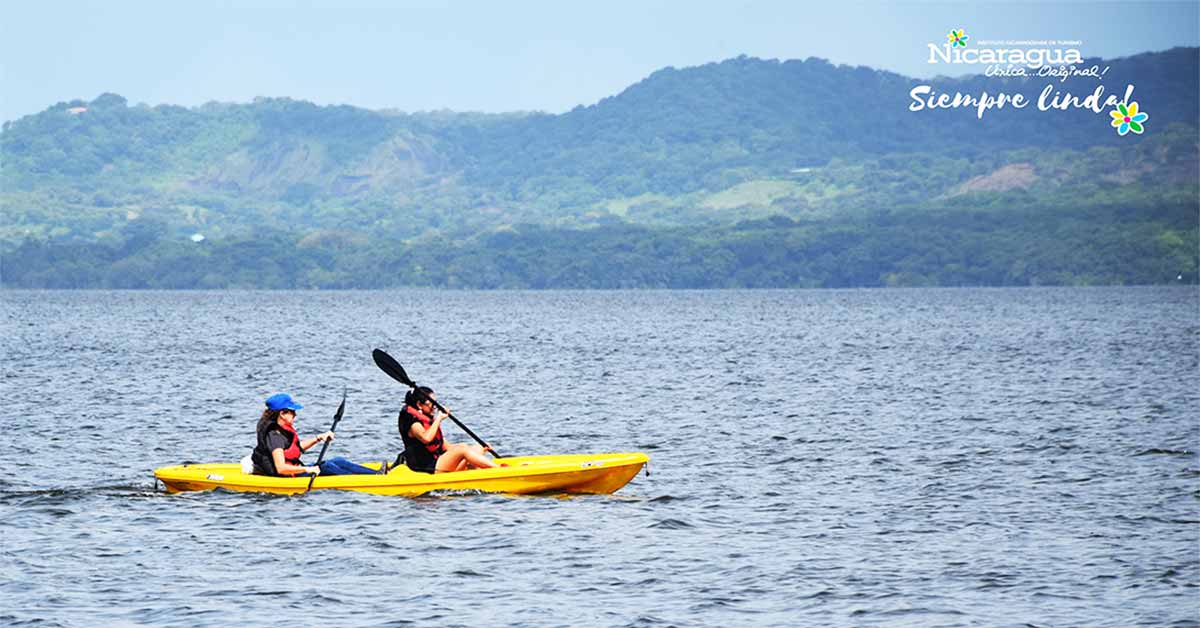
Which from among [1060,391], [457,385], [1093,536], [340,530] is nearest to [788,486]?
[1093,536]

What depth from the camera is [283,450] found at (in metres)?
24.4

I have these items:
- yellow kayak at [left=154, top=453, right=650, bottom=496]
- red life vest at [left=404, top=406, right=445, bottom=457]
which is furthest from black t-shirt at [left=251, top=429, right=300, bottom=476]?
red life vest at [left=404, top=406, right=445, bottom=457]

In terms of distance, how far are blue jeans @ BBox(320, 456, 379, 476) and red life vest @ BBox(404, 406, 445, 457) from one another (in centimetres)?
95

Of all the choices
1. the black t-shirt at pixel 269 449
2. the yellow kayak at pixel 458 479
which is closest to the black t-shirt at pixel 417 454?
the yellow kayak at pixel 458 479

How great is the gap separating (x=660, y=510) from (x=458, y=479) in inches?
122

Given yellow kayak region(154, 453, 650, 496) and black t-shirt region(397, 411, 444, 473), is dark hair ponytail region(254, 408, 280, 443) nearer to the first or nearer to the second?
yellow kayak region(154, 453, 650, 496)

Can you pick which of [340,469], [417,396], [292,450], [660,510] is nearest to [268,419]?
[292,450]

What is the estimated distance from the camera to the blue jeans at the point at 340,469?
24.9 metres

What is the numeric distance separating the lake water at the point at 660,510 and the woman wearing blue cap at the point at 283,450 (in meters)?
0.52

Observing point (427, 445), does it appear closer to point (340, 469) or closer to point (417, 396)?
point (417, 396)

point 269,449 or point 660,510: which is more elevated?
point 269,449

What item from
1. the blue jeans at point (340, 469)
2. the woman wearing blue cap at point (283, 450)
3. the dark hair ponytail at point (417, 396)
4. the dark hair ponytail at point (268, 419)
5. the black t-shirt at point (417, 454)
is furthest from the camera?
the blue jeans at point (340, 469)

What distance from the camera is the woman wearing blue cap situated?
78.4ft

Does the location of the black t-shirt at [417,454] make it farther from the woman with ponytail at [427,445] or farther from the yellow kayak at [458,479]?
the yellow kayak at [458,479]
